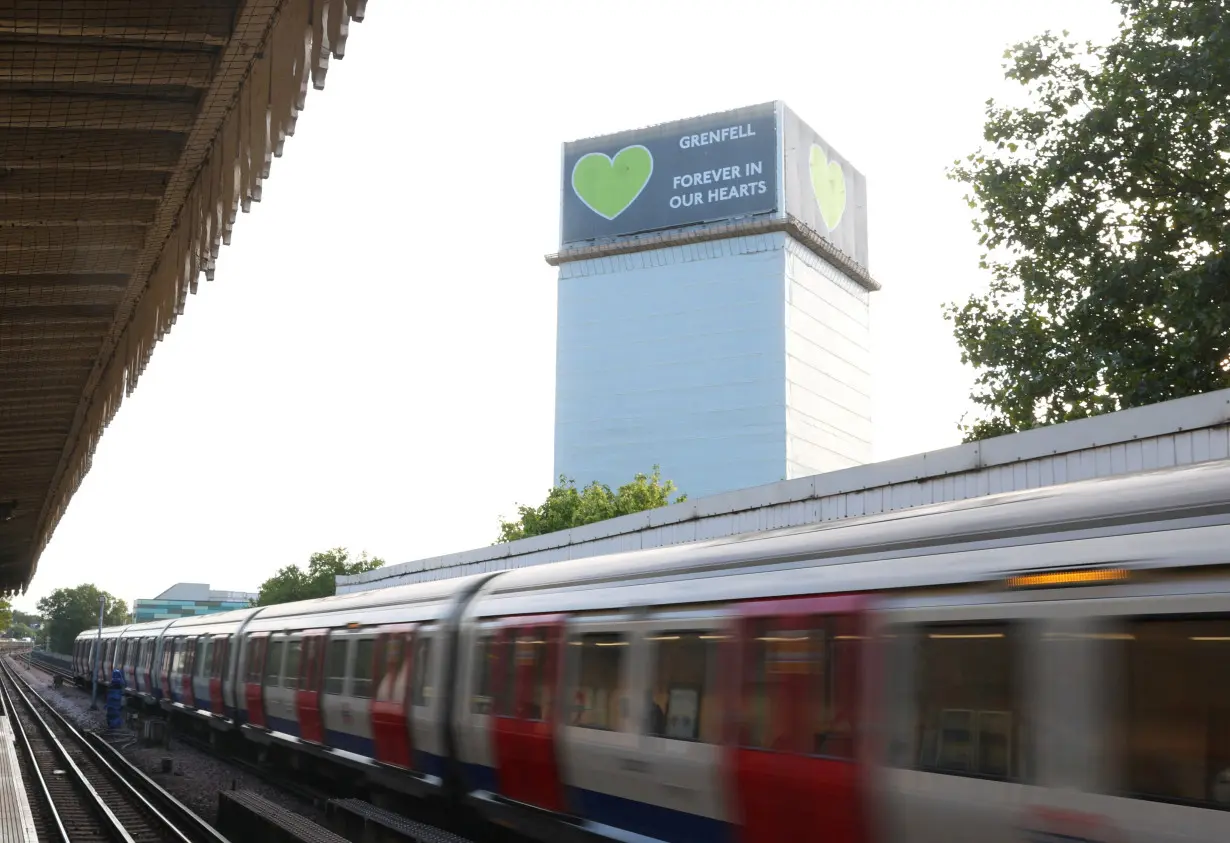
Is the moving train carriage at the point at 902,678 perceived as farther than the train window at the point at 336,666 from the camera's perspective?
No

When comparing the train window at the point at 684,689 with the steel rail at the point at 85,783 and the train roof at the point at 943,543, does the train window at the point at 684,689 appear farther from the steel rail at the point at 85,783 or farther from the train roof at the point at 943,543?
the steel rail at the point at 85,783

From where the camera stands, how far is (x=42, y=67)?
7.70 metres

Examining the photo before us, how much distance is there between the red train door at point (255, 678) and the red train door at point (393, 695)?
6.58 m

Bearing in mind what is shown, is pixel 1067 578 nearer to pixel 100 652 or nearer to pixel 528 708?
pixel 528 708

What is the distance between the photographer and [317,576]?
116 metres

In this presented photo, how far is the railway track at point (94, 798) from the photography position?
17.2m

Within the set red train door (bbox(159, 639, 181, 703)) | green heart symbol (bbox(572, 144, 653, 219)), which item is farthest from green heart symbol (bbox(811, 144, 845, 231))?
red train door (bbox(159, 639, 181, 703))

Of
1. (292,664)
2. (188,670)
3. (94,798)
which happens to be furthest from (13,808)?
(188,670)

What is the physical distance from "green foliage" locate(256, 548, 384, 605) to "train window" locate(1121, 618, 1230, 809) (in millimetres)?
111353

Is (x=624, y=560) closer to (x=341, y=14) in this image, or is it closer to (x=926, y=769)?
(x=926, y=769)

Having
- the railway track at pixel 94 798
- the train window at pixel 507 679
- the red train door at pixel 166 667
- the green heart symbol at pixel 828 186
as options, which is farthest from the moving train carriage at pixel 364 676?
the green heart symbol at pixel 828 186

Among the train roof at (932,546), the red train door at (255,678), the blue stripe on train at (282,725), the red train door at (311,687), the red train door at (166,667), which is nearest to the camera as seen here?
the train roof at (932,546)

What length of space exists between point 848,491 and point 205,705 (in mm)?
16886

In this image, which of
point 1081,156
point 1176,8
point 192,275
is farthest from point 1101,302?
point 192,275
